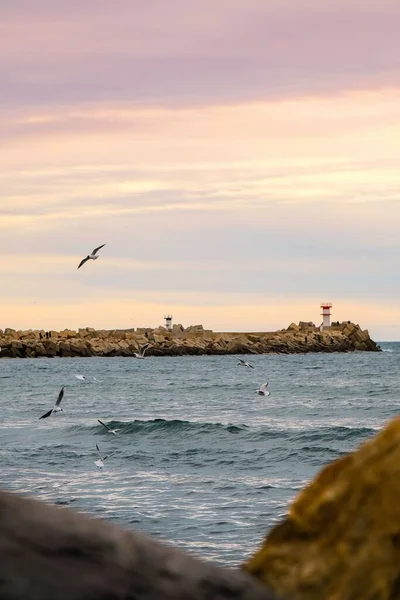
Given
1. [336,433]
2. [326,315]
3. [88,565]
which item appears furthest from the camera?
[326,315]

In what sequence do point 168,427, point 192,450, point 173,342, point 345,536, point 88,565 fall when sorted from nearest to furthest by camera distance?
point 88,565 → point 345,536 → point 192,450 → point 168,427 → point 173,342

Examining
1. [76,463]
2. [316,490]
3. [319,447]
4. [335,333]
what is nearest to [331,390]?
[319,447]

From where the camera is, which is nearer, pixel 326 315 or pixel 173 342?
pixel 173 342

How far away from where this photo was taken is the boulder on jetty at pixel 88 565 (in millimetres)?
2947

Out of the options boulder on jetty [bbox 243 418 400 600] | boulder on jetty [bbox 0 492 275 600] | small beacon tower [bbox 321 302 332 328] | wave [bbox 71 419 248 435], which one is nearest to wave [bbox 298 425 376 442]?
wave [bbox 71 419 248 435]

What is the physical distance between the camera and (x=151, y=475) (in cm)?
2120

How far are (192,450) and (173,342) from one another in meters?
93.8

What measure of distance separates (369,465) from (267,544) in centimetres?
51

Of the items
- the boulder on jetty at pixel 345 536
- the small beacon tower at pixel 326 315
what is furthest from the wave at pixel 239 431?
the small beacon tower at pixel 326 315

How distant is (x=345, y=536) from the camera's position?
3.76 meters

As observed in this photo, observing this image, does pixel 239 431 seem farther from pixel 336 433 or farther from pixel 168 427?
pixel 336 433

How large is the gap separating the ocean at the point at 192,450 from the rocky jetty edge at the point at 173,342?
182ft

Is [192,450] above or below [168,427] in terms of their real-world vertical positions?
below

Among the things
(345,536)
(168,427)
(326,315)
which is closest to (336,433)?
(168,427)
